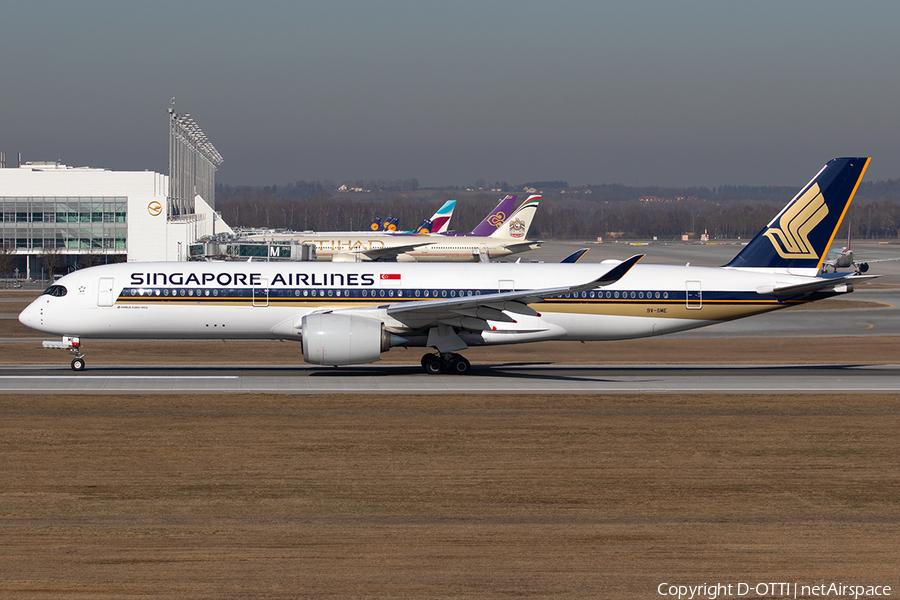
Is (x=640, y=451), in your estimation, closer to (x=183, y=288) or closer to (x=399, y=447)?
(x=399, y=447)

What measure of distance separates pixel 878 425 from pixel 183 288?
23391mm

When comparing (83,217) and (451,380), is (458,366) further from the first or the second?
(83,217)

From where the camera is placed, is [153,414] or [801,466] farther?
[153,414]

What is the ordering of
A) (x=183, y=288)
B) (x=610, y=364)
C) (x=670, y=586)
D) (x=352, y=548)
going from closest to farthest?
(x=670, y=586) → (x=352, y=548) → (x=183, y=288) → (x=610, y=364)

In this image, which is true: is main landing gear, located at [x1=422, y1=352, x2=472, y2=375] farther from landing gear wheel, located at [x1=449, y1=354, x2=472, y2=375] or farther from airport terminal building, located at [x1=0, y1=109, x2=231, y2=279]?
airport terminal building, located at [x1=0, y1=109, x2=231, y2=279]

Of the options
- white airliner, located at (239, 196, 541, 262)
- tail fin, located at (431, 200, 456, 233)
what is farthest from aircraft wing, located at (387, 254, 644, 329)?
tail fin, located at (431, 200, 456, 233)

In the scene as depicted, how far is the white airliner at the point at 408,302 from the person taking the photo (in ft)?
105

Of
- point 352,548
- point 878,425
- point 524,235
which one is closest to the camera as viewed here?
point 352,548

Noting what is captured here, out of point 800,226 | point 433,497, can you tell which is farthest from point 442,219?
point 433,497

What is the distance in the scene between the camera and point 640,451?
70.1 ft

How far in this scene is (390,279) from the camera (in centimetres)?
3303

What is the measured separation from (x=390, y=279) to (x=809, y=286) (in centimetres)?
1555

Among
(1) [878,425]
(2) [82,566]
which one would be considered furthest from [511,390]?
(2) [82,566]

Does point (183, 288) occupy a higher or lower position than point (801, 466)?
higher
